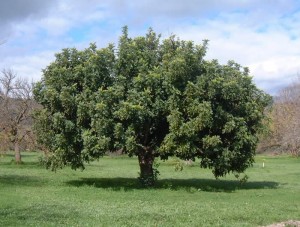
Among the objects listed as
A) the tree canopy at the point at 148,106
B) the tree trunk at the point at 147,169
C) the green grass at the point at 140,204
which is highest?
the tree canopy at the point at 148,106

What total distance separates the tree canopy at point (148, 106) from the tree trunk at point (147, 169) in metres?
0.06

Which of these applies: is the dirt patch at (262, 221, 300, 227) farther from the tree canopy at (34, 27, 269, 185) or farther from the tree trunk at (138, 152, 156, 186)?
the tree trunk at (138, 152, 156, 186)

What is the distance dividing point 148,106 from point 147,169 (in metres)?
4.34

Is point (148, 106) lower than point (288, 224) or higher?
higher

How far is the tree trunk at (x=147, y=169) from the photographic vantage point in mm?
27172

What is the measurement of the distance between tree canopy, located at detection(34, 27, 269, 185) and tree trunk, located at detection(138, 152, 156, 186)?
0.06 meters

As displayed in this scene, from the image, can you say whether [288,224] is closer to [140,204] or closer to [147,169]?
[140,204]

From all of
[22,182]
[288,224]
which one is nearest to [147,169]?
[22,182]

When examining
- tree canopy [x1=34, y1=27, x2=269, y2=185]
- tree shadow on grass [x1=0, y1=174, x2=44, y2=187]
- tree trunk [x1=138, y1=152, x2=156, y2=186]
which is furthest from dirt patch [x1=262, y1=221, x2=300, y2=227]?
tree shadow on grass [x1=0, y1=174, x2=44, y2=187]

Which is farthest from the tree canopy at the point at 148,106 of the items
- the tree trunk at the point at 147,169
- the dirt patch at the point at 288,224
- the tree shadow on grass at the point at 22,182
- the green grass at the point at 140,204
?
the dirt patch at the point at 288,224

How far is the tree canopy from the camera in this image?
2455 centimetres

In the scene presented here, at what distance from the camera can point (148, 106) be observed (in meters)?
25.1

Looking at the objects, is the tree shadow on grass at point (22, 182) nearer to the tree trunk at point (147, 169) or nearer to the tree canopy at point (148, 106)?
the tree canopy at point (148, 106)

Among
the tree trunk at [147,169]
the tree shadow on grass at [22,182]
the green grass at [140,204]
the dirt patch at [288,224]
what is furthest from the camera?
the tree shadow on grass at [22,182]
